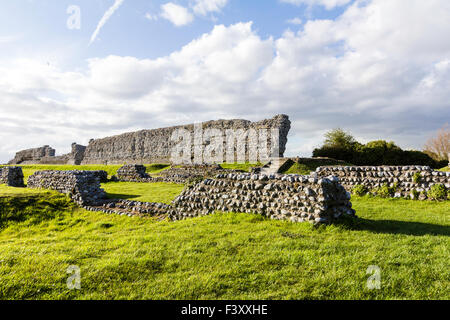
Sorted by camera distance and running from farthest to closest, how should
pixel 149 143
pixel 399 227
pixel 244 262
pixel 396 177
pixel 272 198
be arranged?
pixel 149 143 → pixel 396 177 → pixel 272 198 → pixel 399 227 → pixel 244 262

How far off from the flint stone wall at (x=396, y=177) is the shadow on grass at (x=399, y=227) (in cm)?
517

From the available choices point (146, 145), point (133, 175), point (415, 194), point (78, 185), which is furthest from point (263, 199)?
point (146, 145)

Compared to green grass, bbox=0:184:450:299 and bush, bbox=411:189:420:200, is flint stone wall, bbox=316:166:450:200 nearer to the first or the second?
bush, bbox=411:189:420:200

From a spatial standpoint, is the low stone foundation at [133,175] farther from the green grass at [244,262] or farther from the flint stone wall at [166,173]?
the green grass at [244,262]

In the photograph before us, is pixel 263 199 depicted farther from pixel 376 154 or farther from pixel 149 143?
pixel 149 143

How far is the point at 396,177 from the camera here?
41.2 ft

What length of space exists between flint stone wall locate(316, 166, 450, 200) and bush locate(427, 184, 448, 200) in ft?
0.83

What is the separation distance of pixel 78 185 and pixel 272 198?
11.2 meters

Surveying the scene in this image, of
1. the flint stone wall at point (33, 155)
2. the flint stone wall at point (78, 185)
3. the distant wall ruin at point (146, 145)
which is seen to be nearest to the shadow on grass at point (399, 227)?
the flint stone wall at point (78, 185)

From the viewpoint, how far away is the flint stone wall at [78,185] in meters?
13.5

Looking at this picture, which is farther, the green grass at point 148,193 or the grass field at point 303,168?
the grass field at point 303,168

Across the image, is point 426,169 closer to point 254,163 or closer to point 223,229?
point 223,229

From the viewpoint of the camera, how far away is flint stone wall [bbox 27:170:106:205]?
44.2ft

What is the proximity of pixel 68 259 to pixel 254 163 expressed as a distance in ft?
84.3
